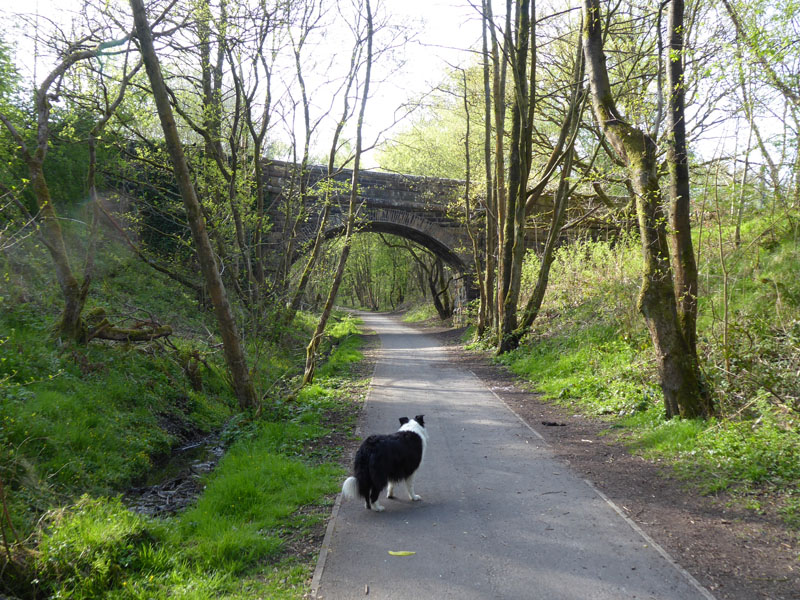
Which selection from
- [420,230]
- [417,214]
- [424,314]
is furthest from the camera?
[424,314]

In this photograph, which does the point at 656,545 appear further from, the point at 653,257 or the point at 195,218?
the point at 195,218

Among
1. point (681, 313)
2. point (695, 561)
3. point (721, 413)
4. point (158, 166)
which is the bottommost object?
point (695, 561)

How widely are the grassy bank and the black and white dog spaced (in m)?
0.52

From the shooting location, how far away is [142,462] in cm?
746

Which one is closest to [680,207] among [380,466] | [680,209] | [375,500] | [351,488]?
[680,209]

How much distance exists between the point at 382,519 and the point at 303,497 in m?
1.05

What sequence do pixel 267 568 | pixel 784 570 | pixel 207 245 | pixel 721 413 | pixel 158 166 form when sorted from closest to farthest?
pixel 784 570 → pixel 267 568 → pixel 721 413 → pixel 207 245 → pixel 158 166

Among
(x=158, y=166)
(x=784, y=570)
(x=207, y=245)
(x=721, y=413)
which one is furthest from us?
(x=158, y=166)

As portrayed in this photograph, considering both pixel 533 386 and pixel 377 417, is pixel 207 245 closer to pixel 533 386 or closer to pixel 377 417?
pixel 377 417

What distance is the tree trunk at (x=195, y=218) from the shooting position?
766 cm

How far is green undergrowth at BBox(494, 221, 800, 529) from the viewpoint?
543 centimetres

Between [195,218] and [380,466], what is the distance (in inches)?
207

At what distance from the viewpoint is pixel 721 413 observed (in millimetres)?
6594

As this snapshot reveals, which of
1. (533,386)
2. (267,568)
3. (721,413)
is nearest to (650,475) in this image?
(721,413)
